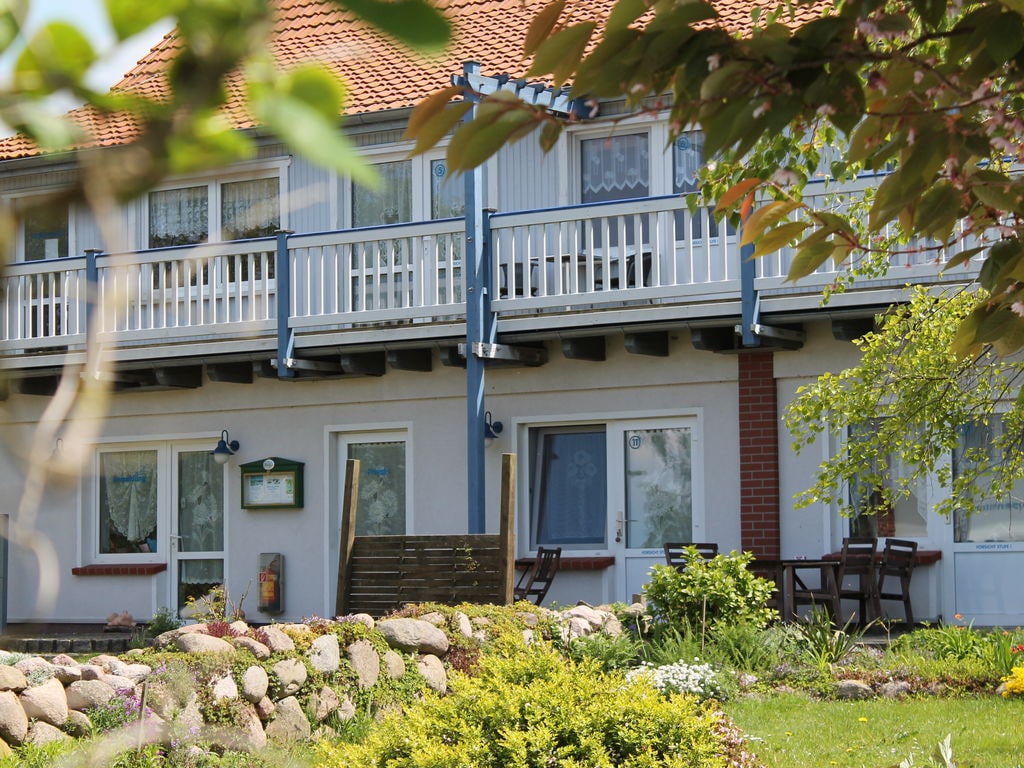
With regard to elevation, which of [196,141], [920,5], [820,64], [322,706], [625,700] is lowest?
[322,706]

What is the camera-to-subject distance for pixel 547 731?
523 cm

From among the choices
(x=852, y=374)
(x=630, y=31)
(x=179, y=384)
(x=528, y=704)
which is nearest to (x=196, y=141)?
(x=630, y=31)

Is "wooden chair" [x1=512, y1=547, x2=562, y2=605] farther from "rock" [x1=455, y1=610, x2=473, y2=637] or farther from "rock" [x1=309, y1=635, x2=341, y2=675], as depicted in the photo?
"rock" [x1=309, y1=635, x2=341, y2=675]

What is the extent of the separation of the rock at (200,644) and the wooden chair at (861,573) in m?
6.40

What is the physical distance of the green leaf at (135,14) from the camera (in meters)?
0.58

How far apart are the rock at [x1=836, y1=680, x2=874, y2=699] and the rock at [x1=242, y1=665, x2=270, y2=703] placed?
4.28 meters

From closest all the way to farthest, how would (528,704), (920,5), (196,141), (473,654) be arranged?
(196,141), (920,5), (528,704), (473,654)

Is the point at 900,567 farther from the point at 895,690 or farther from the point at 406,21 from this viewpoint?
the point at 406,21

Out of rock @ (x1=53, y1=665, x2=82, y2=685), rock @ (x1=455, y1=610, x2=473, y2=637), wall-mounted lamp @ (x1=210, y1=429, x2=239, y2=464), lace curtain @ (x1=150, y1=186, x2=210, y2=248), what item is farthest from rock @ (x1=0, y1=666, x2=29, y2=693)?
lace curtain @ (x1=150, y1=186, x2=210, y2=248)

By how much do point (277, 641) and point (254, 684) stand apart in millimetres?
564

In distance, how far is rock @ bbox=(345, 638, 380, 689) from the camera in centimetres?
884

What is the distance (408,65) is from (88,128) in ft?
0.52

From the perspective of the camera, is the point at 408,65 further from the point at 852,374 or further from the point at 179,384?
the point at 179,384

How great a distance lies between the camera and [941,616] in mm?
13289
